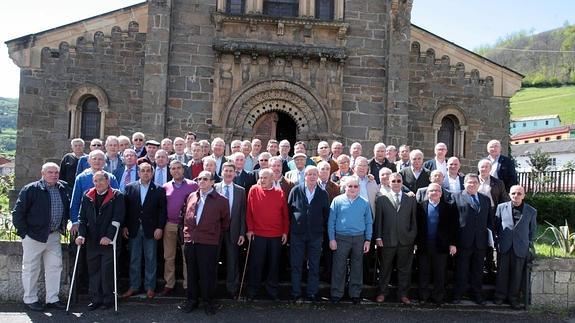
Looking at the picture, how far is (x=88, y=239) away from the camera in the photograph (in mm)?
7340

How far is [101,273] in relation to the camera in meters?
7.39

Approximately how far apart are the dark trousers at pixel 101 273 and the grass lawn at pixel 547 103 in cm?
6690

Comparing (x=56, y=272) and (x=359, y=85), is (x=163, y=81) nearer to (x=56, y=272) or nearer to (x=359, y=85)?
(x=359, y=85)

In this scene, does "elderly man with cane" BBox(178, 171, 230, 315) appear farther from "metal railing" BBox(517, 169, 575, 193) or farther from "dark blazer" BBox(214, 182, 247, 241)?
"metal railing" BBox(517, 169, 575, 193)

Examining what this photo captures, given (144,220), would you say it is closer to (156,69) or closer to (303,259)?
(303,259)

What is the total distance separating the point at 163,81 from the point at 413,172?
24.2 ft

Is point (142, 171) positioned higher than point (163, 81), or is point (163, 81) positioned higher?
point (163, 81)

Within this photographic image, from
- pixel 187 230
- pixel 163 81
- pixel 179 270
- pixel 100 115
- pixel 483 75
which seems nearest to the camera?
pixel 187 230

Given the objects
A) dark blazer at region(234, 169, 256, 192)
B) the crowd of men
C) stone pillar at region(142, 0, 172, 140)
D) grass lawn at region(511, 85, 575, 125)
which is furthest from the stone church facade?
grass lawn at region(511, 85, 575, 125)

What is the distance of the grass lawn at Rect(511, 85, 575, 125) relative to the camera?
68812 millimetres

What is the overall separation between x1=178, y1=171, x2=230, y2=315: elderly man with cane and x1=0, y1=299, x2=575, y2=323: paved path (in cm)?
28

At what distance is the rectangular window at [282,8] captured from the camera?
14.3 meters

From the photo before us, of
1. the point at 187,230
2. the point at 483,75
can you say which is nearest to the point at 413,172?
the point at 187,230

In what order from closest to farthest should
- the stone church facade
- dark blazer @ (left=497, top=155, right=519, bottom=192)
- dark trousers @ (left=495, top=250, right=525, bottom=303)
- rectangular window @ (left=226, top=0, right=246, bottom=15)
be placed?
Answer: dark trousers @ (left=495, top=250, right=525, bottom=303) < dark blazer @ (left=497, top=155, right=519, bottom=192) < the stone church facade < rectangular window @ (left=226, top=0, right=246, bottom=15)
